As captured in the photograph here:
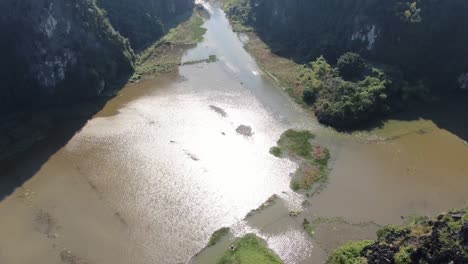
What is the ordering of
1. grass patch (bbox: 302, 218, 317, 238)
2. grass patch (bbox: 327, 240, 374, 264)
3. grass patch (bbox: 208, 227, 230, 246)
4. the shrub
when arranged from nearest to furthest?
grass patch (bbox: 327, 240, 374, 264) < grass patch (bbox: 208, 227, 230, 246) < grass patch (bbox: 302, 218, 317, 238) < the shrub

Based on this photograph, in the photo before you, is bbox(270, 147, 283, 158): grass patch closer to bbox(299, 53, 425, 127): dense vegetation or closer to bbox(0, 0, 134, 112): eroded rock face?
bbox(299, 53, 425, 127): dense vegetation

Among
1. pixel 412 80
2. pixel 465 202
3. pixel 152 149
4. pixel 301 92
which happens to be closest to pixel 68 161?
pixel 152 149

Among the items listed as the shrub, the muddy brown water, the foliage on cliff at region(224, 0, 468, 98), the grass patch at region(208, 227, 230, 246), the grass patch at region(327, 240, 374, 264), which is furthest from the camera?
the foliage on cliff at region(224, 0, 468, 98)

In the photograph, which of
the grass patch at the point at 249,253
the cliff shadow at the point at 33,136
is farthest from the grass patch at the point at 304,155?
the cliff shadow at the point at 33,136

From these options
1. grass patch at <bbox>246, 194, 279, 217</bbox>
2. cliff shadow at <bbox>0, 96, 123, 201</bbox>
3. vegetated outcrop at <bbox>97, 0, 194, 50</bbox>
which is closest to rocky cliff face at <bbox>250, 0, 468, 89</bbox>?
Answer: vegetated outcrop at <bbox>97, 0, 194, 50</bbox>

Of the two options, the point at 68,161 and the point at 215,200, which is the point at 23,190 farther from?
the point at 215,200

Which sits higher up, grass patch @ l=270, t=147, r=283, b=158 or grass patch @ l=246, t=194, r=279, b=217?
grass patch @ l=270, t=147, r=283, b=158

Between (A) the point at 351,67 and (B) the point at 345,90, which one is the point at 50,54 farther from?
(A) the point at 351,67
